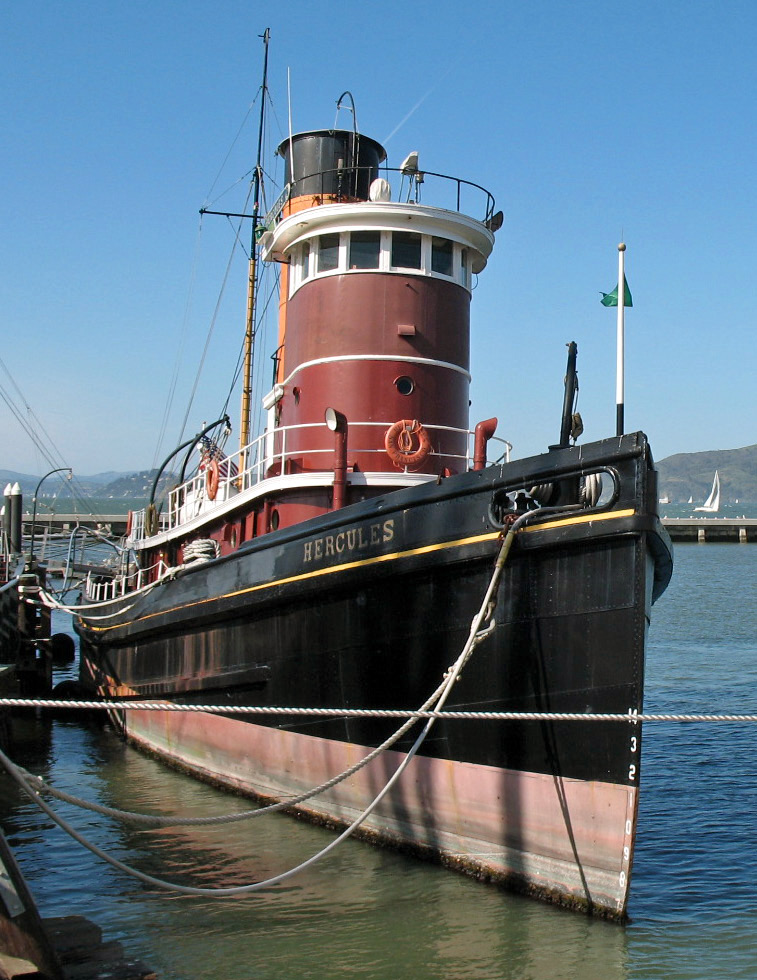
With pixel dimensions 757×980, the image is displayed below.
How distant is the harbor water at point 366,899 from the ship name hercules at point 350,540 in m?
2.62

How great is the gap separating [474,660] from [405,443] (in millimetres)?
3135

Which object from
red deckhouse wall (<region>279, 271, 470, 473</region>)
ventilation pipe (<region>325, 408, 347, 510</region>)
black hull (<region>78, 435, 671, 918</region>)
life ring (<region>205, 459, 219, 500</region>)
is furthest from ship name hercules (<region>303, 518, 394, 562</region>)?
life ring (<region>205, 459, 219, 500</region>)

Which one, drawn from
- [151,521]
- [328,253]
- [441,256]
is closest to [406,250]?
[441,256]

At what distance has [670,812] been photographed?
34.6ft

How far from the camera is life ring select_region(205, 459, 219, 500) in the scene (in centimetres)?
1331

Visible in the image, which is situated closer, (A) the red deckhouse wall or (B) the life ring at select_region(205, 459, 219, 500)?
(A) the red deckhouse wall

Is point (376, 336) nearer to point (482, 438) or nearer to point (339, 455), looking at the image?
point (482, 438)

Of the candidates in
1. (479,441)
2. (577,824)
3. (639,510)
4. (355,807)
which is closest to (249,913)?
(355,807)

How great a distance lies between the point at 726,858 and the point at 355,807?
3.42 m

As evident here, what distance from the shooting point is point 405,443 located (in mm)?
10328

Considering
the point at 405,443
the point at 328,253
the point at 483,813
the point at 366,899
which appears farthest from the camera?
the point at 328,253

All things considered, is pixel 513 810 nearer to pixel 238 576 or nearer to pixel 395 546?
pixel 395 546

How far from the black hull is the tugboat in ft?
0.06

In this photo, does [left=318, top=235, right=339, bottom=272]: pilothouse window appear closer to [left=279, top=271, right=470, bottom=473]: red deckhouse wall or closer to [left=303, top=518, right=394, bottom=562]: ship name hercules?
[left=279, top=271, right=470, bottom=473]: red deckhouse wall
